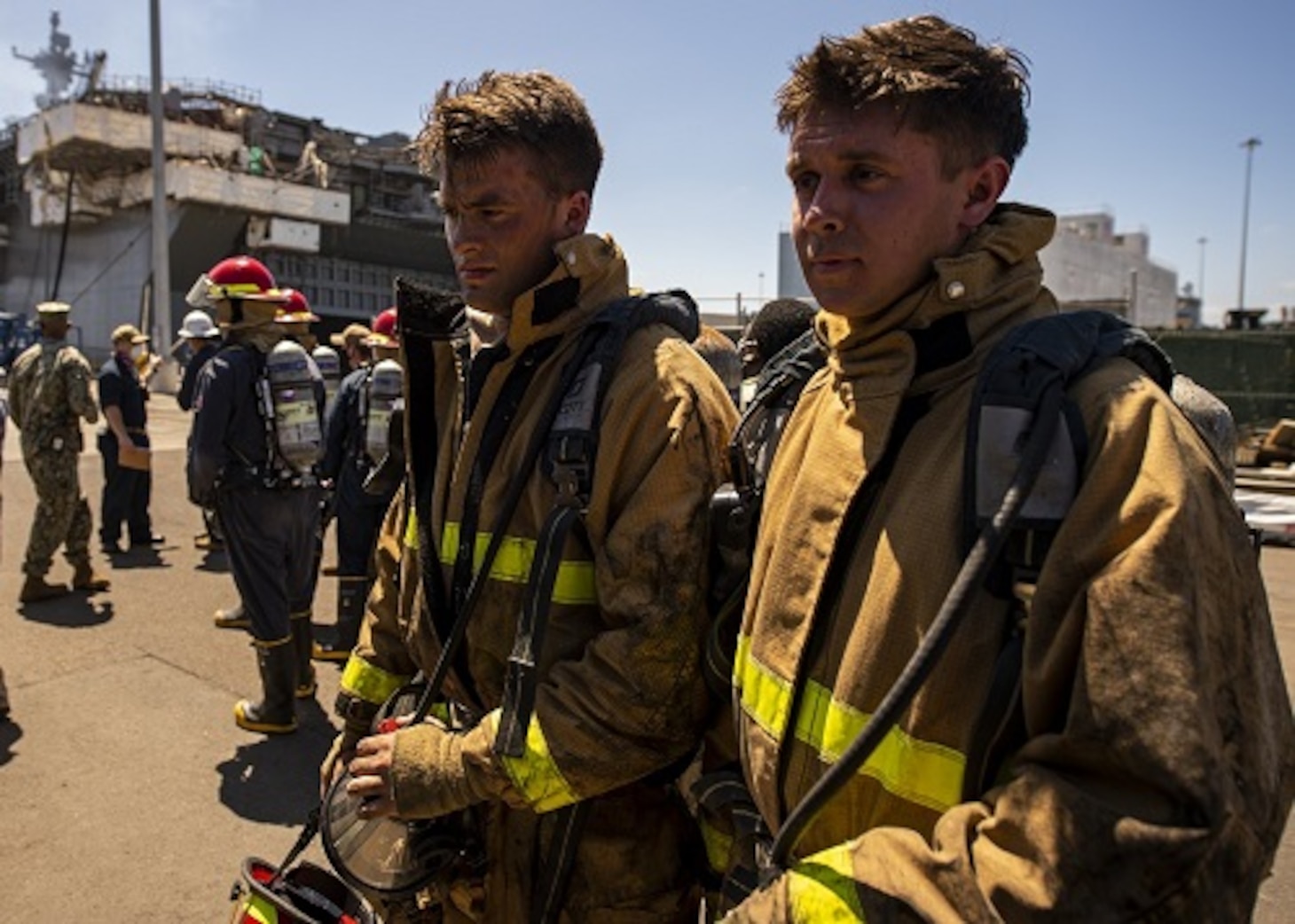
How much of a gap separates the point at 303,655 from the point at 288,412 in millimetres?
1460

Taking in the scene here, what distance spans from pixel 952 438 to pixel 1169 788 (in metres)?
0.51

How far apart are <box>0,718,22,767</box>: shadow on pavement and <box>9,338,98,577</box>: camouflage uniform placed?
251 cm

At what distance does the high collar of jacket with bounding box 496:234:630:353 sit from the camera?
200 cm

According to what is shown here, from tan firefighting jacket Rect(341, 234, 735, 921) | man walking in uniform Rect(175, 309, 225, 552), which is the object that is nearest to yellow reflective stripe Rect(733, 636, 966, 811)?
tan firefighting jacket Rect(341, 234, 735, 921)

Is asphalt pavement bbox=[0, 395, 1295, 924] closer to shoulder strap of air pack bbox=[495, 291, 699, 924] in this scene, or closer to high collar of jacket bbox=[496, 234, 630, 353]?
shoulder strap of air pack bbox=[495, 291, 699, 924]

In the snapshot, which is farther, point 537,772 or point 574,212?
point 574,212

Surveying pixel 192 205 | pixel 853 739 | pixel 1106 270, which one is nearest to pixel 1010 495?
pixel 853 739

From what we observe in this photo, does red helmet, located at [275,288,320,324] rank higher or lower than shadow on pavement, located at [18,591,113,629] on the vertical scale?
higher

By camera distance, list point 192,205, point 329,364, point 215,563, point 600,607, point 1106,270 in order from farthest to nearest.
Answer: point 1106,270
point 192,205
point 329,364
point 215,563
point 600,607

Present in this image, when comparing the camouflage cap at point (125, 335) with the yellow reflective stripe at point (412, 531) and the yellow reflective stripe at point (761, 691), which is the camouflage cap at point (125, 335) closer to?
the yellow reflective stripe at point (412, 531)

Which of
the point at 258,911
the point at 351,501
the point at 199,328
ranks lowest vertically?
the point at 258,911

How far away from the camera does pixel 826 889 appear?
1.12 meters

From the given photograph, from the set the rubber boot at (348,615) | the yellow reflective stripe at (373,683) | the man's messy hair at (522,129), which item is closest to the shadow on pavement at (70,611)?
the rubber boot at (348,615)

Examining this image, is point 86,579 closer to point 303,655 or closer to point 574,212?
point 303,655
